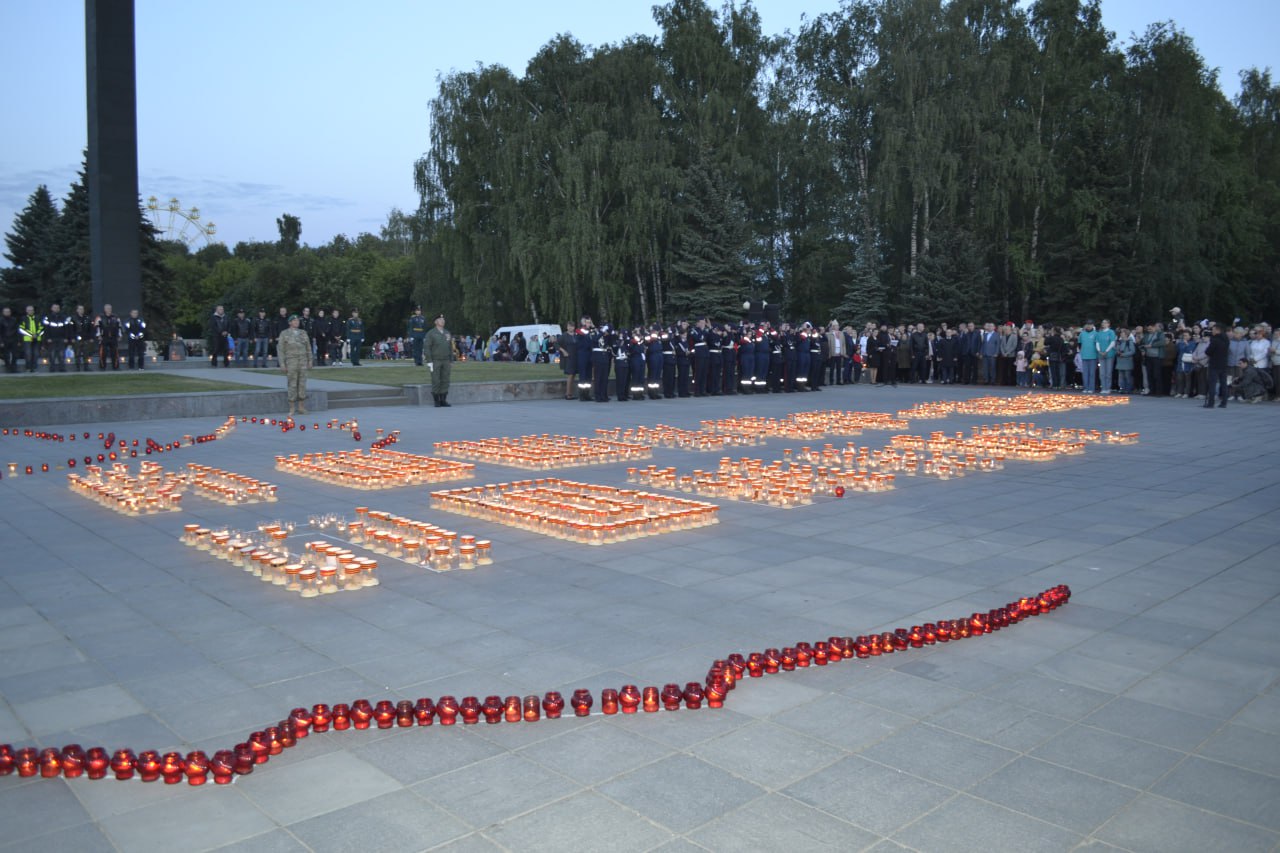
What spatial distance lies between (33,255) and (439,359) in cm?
4491

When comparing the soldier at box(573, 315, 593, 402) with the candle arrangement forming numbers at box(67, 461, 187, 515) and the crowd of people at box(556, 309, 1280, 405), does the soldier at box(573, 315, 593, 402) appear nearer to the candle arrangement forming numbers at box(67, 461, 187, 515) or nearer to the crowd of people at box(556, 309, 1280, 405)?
the crowd of people at box(556, 309, 1280, 405)

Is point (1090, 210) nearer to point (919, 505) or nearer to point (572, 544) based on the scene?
point (919, 505)

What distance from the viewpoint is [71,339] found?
24.8m

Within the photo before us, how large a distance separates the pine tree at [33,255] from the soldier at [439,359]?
36.5 meters

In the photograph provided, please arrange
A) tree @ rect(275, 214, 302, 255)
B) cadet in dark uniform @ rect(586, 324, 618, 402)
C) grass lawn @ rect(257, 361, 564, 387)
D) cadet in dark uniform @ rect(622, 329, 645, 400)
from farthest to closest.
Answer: tree @ rect(275, 214, 302, 255), grass lawn @ rect(257, 361, 564, 387), cadet in dark uniform @ rect(622, 329, 645, 400), cadet in dark uniform @ rect(586, 324, 618, 402)

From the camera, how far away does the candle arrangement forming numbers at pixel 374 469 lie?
11.2 m

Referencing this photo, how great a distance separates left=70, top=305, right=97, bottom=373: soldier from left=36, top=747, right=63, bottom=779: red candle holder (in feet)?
79.2

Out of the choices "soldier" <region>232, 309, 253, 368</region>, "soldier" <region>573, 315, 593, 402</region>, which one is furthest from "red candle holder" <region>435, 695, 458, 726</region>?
"soldier" <region>232, 309, 253, 368</region>

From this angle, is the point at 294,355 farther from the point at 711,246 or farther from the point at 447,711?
the point at 711,246

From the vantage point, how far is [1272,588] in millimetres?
6695

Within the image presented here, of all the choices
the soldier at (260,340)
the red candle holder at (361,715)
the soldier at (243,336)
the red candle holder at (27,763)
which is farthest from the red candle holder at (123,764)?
the soldier at (260,340)

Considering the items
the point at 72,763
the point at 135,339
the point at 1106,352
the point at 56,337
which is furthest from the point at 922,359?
the point at 72,763

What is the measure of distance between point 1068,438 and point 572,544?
10.5 metres

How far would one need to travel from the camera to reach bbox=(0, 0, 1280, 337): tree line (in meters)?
37.3
